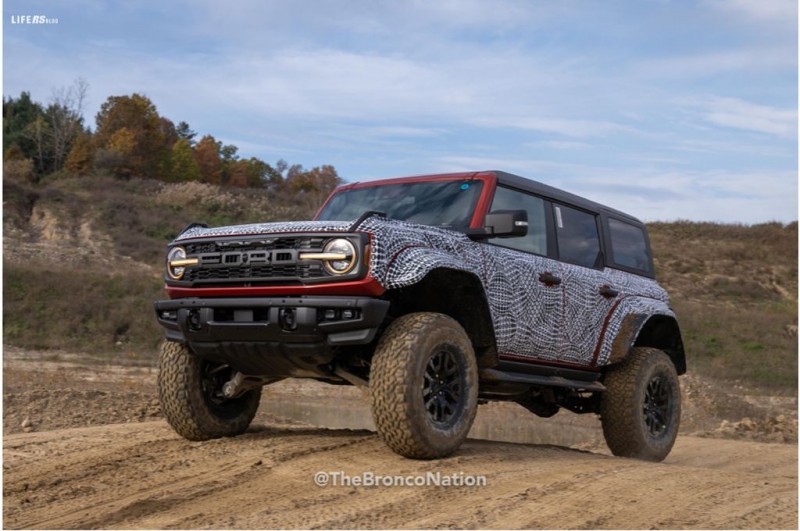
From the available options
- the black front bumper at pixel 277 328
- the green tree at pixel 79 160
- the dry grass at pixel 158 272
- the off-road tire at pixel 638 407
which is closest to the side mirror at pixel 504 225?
the black front bumper at pixel 277 328

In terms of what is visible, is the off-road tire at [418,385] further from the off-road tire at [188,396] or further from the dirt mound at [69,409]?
the dirt mound at [69,409]

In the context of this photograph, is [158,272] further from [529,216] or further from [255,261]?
[255,261]

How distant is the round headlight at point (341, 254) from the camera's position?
5.61 metres

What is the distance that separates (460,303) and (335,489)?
6.04 feet

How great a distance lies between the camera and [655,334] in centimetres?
912

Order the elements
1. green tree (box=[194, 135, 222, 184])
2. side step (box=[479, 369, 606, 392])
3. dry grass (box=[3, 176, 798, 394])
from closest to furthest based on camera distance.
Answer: side step (box=[479, 369, 606, 392]) → dry grass (box=[3, 176, 798, 394]) → green tree (box=[194, 135, 222, 184])

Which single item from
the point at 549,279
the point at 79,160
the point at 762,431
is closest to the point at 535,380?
the point at 549,279

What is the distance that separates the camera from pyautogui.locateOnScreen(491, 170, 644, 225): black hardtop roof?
23.7ft

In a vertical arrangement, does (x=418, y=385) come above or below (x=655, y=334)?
below

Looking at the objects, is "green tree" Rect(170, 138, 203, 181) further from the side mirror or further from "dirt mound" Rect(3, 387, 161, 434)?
the side mirror

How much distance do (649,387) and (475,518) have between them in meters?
4.21

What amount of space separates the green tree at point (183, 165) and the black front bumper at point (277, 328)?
54.8m

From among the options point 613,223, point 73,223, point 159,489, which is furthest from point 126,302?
point 159,489

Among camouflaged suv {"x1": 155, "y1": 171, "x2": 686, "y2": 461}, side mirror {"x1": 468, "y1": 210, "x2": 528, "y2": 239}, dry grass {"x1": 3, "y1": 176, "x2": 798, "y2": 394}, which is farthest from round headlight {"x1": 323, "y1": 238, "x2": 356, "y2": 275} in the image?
dry grass {"x1": 3, "y1": 176, "x2": 798, "y2": 394}
